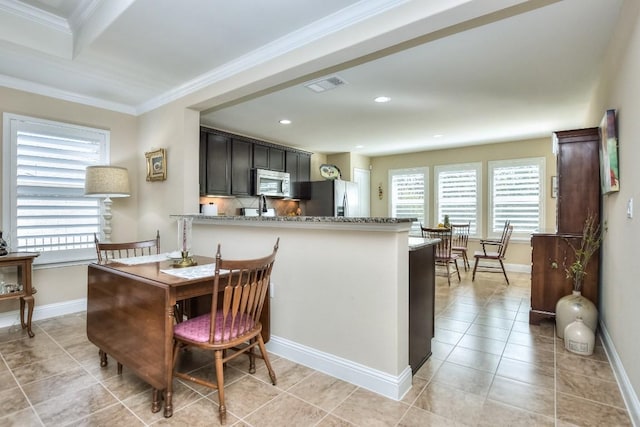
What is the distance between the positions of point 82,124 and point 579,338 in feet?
16.9

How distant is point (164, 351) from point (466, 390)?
70.8 inches

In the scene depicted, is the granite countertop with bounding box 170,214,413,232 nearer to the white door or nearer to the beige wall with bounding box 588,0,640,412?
the beige wall with bounding box 588,0,640,412

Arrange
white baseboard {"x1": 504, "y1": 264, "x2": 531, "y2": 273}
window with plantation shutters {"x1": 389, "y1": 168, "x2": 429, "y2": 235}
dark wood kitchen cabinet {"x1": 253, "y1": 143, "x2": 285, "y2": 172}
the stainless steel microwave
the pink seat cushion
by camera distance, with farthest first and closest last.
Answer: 1. window with plantation shutters {"x1": 389, "y1": 168, "x2": 429, "y2": 235}
2. white baseboard {"x1": 504, "y1": 264, "x2": 531, "y2": 273}
3. dark wood kitchen cabinet {"x1": 253, "y1": 143, "x2": 285, "y2": 172}
4. the stainless steel microwave
5. the pink seat cushion

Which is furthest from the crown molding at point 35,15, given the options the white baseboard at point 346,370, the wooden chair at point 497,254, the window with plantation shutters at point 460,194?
the window with plantation shutters at point 460,194

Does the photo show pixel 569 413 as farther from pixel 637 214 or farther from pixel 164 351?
pixel 164 351

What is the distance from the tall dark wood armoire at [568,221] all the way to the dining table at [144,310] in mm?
2651

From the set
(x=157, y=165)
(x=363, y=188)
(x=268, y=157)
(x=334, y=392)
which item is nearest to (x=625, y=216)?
(x=334, y=392)

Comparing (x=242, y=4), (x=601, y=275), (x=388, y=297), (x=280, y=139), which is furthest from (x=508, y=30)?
(x=280, y=139)

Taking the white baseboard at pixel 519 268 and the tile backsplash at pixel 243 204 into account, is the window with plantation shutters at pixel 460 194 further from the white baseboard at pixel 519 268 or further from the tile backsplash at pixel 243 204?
the tile backsplash at pixel 243 204

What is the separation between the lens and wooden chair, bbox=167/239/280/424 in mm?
1789

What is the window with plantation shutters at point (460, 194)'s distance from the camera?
21.1 feet

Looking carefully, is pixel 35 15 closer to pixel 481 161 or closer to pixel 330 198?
pixel 330 198

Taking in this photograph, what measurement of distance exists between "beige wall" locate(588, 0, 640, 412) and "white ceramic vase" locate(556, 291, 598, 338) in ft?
0.32

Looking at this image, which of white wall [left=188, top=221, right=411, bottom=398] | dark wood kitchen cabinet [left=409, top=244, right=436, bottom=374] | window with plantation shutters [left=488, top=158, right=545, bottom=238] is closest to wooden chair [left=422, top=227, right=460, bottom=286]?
window with plantation shutters [left=488, top=158, right=545, bottom=238]
